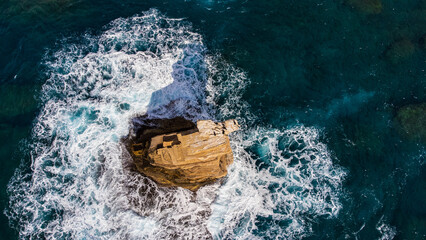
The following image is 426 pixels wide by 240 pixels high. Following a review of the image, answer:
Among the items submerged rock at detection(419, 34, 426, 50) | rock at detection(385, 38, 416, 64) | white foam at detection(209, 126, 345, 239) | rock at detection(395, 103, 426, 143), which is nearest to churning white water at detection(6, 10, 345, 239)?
white foam at detection(209, 126, 345, 239)

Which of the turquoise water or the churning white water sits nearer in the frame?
the churning white water

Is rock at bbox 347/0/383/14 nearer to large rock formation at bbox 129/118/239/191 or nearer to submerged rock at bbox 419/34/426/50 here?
submerged rock at bbox 419/34/426/50

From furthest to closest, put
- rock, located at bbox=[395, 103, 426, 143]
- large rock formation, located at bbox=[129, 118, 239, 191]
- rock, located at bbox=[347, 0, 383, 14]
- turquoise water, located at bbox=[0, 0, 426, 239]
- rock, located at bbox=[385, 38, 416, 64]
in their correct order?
rock, located at bbox=[347, 0, 383, 14]
rock, located at bbox=[385, 38, 416, 64]
rock, located at bbox=[395, 103, 426, 143]
turquoise water, located at bbox=[0, 0, 426, 239]
large rock formation, located at bbox=[129, 118, 239, 191]

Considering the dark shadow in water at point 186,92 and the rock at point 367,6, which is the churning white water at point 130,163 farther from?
the rock at point 367,6

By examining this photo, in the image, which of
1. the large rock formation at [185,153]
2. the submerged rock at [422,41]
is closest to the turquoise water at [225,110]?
the submerged rock at [422,41]

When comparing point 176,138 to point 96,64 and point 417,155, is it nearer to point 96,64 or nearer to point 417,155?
point 96,64

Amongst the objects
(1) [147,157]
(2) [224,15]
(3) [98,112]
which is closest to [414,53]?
(2) [224,15]
